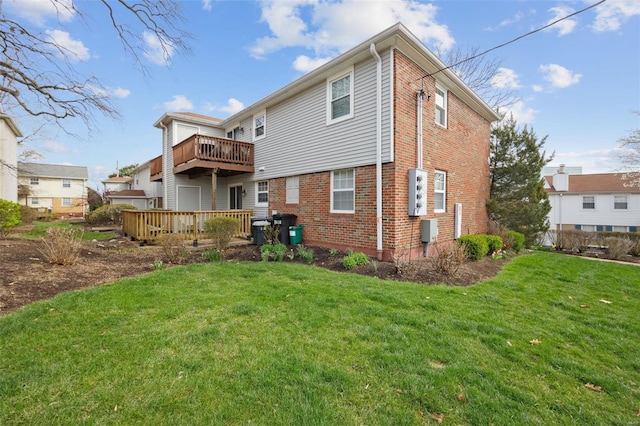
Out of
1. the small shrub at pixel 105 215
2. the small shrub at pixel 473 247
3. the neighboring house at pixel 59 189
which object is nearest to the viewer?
the small shrub at pixel 473 247

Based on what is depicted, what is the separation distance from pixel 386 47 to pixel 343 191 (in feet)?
13.2

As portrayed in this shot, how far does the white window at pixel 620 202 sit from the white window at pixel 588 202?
1.23 m

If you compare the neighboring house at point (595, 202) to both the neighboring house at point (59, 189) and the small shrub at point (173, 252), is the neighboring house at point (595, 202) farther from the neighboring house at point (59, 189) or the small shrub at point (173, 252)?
the neighboring house at point (59, 189)

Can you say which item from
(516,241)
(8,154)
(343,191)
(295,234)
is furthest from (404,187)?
(8,154)

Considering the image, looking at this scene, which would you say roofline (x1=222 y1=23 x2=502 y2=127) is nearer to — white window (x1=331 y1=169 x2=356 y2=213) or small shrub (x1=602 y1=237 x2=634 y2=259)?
white window (x1=331 y1=169 x2=356 y2=213)

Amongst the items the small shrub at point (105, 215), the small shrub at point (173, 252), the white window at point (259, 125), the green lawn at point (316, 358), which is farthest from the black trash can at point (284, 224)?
the small shrub at point (105, 215)

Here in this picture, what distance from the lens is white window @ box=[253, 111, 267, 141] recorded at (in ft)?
39.0

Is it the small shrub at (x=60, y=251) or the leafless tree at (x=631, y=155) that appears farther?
the leafless tree at (x=631, y=155)

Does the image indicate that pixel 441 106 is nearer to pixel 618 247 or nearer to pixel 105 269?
pixel 618 247

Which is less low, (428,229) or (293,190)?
(293,190)

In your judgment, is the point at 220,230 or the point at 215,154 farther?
the point at 215,154

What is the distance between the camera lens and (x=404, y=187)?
293 inches

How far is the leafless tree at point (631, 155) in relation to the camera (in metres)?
17.0

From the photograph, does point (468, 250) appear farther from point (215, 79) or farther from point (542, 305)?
point (215, 79)
